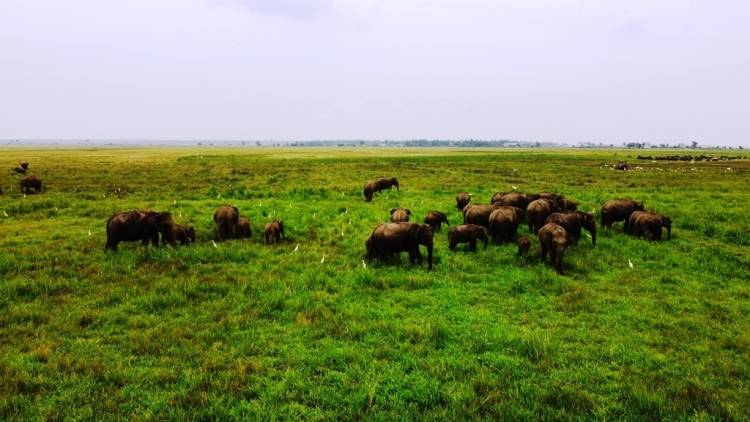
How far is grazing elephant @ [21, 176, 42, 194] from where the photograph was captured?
98.8ft

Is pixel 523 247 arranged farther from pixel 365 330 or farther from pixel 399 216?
pixel 365 330

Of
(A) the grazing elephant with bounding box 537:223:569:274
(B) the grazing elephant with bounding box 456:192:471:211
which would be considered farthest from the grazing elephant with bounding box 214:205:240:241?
(B) the grazing elephant with bounding box 456:192:471:211

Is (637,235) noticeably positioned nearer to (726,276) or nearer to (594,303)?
(726,276)

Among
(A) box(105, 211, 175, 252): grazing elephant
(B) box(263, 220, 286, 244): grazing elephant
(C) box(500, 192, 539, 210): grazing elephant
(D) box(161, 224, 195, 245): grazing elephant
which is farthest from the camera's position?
(C) box(500, 192, 539, 210): grazing elephant

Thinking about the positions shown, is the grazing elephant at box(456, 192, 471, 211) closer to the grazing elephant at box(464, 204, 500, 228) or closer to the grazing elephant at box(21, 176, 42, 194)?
the grazing elephant at box(464, 204, 500, 228)

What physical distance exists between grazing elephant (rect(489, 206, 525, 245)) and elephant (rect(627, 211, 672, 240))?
195 inches

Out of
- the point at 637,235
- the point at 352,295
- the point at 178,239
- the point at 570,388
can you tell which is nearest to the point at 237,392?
the point at 352,295

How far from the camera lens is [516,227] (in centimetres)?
1634

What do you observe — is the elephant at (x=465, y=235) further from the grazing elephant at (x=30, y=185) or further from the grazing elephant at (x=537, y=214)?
the grazing elephant at (x=30, y=185)

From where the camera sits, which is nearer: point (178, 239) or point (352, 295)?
point (352, 295)

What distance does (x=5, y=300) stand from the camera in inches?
406

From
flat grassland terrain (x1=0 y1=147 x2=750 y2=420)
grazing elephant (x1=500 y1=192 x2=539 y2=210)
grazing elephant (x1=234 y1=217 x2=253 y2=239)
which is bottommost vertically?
flat grassland terrain (x1=0 y1=147 x2=750 y2=420)

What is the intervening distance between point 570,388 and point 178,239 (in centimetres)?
1350

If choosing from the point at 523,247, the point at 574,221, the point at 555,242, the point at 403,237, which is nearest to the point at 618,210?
the point at 574,221
